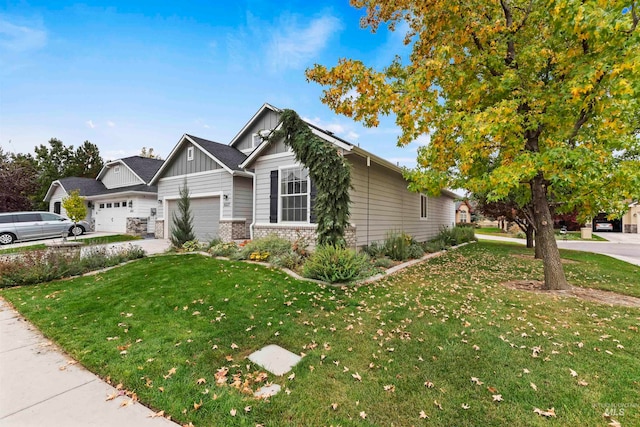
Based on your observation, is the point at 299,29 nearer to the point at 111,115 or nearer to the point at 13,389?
the point at 111,115

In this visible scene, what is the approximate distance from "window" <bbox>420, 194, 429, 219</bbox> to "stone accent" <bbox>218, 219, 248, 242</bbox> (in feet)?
32.2

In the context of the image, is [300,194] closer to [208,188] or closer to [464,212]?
[208,188]

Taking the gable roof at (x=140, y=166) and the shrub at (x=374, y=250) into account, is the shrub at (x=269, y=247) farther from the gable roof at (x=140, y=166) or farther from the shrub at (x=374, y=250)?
the gable roof at (x=140, y=166)

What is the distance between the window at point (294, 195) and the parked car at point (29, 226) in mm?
13946

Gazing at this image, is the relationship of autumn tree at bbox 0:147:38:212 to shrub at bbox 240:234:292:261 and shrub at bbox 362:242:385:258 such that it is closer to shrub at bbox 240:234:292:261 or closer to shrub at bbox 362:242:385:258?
shrub at bbox 240:234:292:261

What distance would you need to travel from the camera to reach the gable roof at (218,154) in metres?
12.5

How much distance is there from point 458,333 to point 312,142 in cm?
579

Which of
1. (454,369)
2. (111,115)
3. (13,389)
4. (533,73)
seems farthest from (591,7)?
(111,115)

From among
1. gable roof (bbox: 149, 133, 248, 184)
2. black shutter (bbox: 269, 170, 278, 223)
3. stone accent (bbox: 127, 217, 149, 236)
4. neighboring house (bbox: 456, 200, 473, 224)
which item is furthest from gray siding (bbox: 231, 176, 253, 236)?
neighboring house (bbox: 456, 200, 473, 224)

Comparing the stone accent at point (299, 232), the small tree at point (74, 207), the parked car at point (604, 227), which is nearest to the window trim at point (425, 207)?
the stone accent at point (299, 232)

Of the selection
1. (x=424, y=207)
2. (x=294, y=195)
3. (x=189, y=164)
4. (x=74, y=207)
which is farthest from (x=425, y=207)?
(x=74, y=207)

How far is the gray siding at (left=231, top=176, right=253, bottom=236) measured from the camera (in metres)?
12.6

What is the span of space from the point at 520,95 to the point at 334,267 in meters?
5.55

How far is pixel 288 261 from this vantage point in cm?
772
